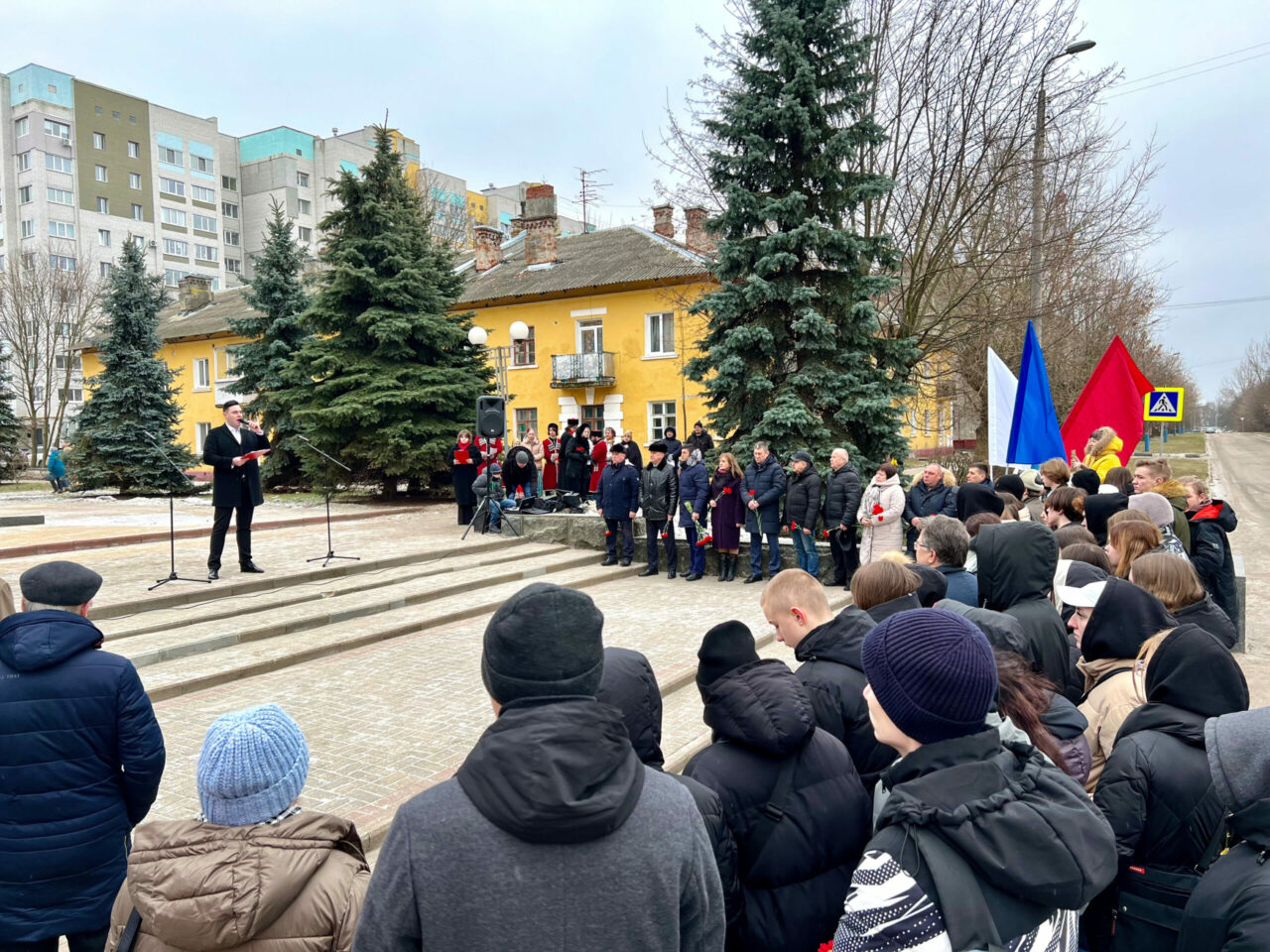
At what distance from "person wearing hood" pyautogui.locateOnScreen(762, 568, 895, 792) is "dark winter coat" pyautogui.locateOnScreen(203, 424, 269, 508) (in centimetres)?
832

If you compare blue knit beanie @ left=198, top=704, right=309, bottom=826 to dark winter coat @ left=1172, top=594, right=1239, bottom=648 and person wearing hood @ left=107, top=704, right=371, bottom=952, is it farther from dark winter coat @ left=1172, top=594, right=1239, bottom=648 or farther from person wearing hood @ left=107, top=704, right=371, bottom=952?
dark winter coat @ left=1172, top=594, right=1239, bottom=648

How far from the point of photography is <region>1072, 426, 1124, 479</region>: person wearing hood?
916 cm

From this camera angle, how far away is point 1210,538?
7.21m

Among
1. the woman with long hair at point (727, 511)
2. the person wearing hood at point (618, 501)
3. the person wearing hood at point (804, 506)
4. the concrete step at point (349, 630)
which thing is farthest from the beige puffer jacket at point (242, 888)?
the person wearing hood at point (618, 501)

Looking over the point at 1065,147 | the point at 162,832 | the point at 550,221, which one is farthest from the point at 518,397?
the point at 162,832

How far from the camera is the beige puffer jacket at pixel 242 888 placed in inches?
71.1

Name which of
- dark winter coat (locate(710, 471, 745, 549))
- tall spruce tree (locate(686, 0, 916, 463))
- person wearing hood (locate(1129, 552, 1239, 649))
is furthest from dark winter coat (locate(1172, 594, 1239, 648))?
tall spruce tree (locate(686, 0, 916, 463))

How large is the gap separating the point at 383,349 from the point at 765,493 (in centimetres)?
1290

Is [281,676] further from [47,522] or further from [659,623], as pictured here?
[47,522]

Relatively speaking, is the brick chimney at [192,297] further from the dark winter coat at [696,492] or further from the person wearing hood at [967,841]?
the person wearing hood at [967,841]

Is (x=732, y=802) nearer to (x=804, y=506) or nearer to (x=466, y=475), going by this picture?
(x=804, y=506)

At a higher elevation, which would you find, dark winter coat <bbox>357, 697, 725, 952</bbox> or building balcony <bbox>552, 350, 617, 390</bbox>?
building balcony <bbox>552, 350, 617, 390</bbox>

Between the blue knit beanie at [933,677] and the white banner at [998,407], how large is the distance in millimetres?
8374

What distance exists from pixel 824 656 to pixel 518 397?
32.3 m
